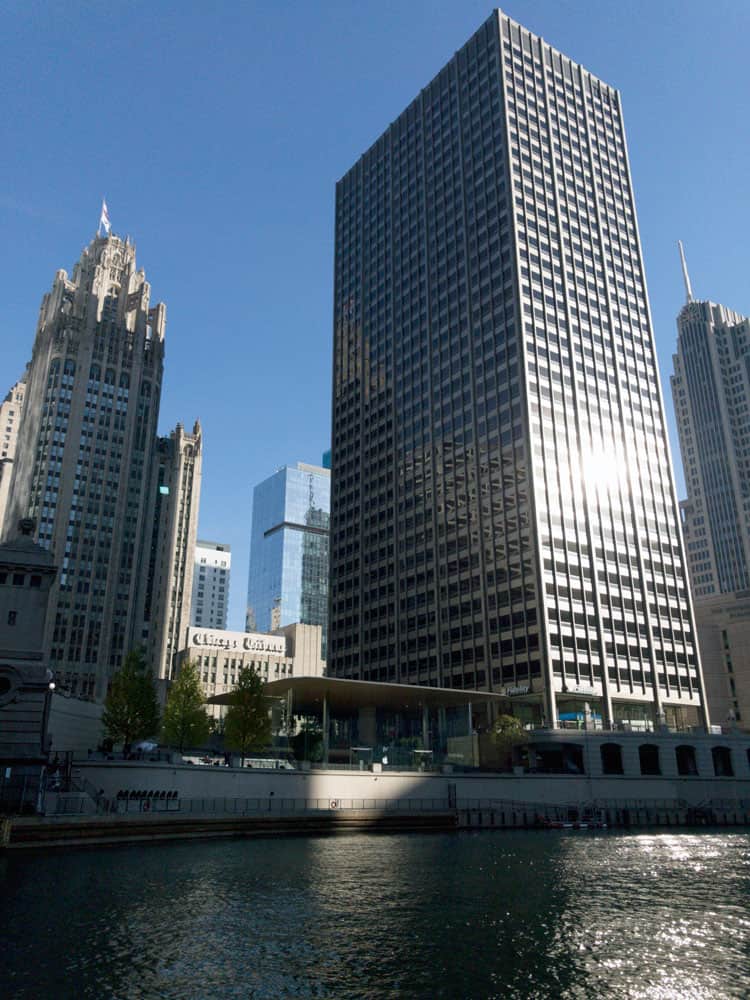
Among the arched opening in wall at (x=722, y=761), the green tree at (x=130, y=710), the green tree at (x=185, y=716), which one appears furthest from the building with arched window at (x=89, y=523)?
the arched opening in wall at (x=722, y=761)

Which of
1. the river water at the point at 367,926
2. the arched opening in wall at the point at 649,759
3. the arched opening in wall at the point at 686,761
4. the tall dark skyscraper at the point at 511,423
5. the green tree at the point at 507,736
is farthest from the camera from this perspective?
the tall dark skyscraper at the point at 511,423

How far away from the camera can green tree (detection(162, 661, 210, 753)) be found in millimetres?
100250

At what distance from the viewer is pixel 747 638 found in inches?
6777

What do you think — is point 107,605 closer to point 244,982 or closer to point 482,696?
point 482,696

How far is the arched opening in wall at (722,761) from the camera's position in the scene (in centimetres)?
11650

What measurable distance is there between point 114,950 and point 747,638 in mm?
169989

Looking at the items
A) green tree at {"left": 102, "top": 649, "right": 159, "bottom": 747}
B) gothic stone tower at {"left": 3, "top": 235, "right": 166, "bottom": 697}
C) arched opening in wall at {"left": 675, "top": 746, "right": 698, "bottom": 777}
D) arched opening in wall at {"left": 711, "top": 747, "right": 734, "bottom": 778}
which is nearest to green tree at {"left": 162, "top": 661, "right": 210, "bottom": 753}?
green tree at {"left": 102, "top": 649, "right": 159, "bottom": 747}

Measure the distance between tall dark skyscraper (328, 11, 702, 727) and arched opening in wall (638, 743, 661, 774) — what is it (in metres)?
4.46

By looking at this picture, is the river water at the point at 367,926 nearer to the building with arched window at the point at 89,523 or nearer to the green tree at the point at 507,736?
the green tree at the point at 507,736

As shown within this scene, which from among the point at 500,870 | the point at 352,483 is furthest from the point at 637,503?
the point at 500,870

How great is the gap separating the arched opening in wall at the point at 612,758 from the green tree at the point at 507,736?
1121cm

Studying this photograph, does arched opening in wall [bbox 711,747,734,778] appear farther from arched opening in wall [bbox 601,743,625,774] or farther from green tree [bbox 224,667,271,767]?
green tree [bbox 224,667,271,767]

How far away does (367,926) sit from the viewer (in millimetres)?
31688

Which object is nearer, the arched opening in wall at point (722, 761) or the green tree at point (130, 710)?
the green tree at point (130, 710)
